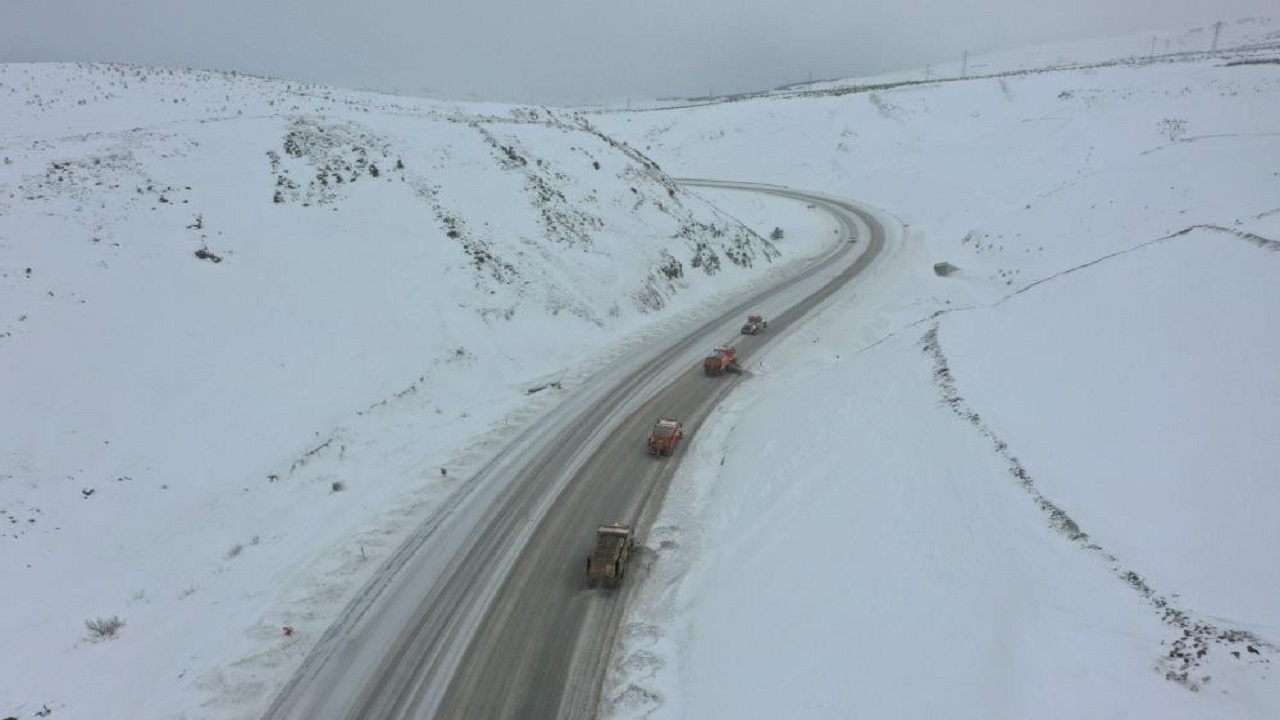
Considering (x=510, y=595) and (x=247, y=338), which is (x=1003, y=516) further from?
(x=247, y=338)

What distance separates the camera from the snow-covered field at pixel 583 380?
44.6ft

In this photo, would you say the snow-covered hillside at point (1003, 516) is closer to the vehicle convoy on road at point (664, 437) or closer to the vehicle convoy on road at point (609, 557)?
the vehicle convoy on road at point (609, 557)

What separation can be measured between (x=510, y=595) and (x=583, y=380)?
610 inches

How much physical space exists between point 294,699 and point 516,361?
20.0 meters

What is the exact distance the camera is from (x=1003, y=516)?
16.2 m

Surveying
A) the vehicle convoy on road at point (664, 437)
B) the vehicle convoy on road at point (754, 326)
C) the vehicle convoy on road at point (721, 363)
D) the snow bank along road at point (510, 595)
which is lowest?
the snow bank along road at point (510, 595)

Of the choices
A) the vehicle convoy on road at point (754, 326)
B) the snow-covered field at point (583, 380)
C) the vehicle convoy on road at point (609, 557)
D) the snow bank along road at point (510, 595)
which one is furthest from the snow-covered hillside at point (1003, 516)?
the vehicle convoy on road at point (754, 326)

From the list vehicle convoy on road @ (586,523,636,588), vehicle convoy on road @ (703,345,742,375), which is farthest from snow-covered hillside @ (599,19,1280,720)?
vehicle convoy on road @ (703,345,742,375)

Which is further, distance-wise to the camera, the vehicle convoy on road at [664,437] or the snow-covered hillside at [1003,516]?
the vehicle convoy on road at [664,437]

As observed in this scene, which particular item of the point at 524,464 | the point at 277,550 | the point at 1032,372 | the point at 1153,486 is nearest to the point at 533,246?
the point at 524,464

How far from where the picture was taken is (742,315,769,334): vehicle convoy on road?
3822 centimetres

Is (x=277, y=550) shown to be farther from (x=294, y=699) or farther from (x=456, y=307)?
(x=456, y=307)

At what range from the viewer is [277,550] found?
18.8 m

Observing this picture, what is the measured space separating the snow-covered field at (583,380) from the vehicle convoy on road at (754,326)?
7.29 ft
